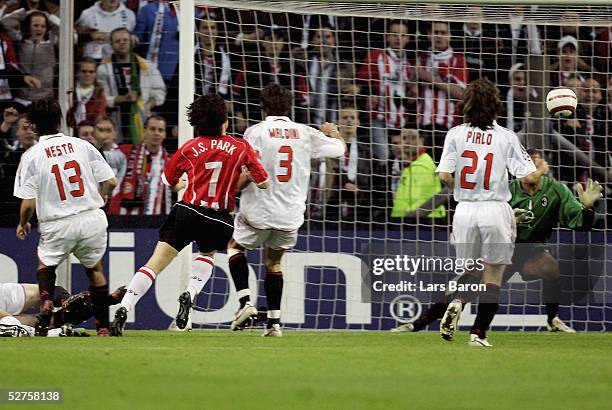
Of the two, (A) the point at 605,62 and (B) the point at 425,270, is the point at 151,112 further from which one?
(A) the point at 605,62

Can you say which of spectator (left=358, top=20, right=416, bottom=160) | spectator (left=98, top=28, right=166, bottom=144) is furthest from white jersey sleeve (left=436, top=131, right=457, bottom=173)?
spectator (left=98, top=28, right=166, bottom=144)

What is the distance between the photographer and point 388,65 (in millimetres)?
14383

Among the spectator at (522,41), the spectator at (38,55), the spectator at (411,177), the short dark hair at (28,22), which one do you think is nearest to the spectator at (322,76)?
the spectator at (411,177)

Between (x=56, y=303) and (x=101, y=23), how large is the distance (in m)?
5.63

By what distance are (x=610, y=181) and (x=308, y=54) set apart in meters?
3.89

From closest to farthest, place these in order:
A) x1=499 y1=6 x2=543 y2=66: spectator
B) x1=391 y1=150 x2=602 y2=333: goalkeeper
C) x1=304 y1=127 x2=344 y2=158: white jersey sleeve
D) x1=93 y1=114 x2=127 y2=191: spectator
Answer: x1=304 y1=127 x2=344 y2=158: white jersey sleeve
x1=391 y1=150 x2=602 y2=333: goalkeeper
x1=499 y1=6 x2=543 y2=66: spectator
x1=93 y1=114 x2=127 y2=191: spectator

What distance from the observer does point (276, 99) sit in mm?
10750

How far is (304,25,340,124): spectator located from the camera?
1443cm

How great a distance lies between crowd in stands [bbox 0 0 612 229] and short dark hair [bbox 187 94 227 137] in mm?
3203

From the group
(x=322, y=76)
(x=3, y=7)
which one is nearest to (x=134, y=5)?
(x=3, y=7)

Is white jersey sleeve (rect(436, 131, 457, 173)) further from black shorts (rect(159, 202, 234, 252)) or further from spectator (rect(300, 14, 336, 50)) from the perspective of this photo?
spectator (rect(300, 14, 336, 50))

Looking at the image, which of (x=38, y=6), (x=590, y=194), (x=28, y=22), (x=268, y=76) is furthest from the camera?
(x=38, y=6)

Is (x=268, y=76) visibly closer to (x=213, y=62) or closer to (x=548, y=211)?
(x=213, y=62)

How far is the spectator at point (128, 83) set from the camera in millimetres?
14992
